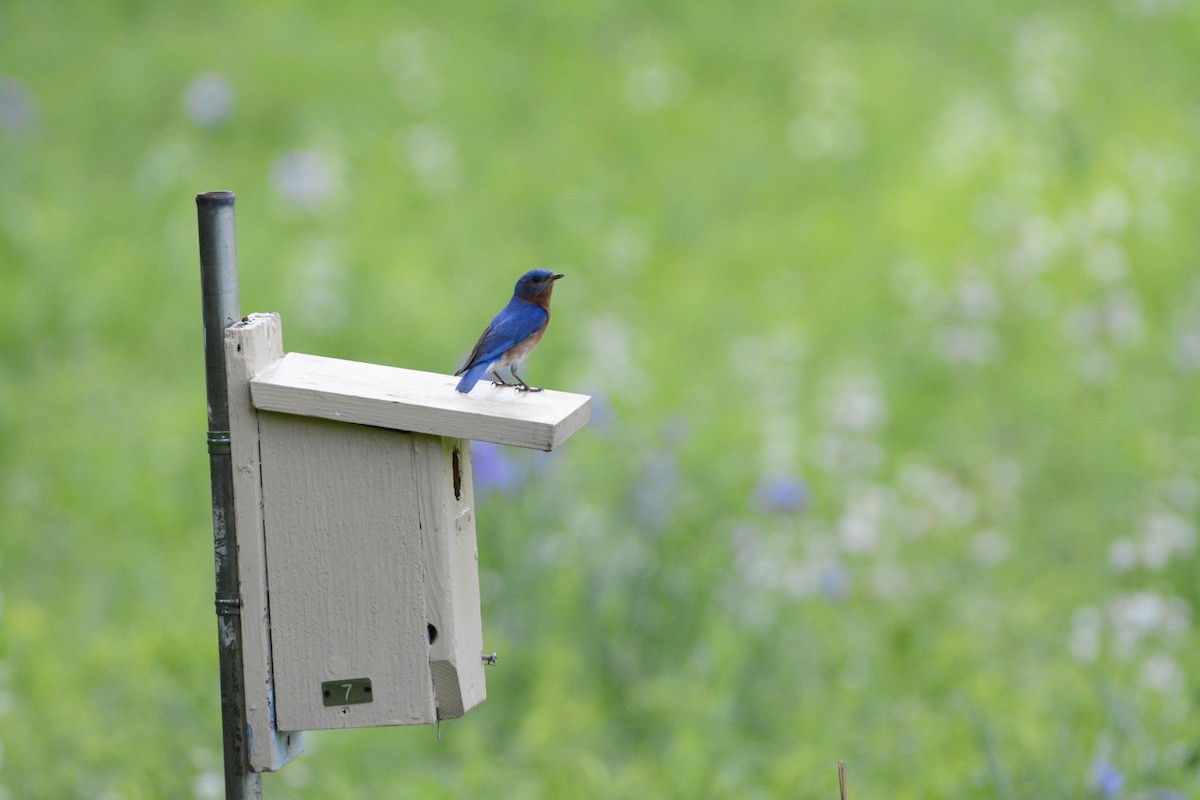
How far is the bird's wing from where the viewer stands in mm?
1816

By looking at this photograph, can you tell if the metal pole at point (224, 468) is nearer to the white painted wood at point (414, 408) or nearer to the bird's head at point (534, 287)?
the white painted wood at point (414, 408)

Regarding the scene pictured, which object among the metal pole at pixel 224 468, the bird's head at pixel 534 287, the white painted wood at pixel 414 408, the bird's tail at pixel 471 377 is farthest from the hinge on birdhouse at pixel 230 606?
the bird's head at pixel 534 287

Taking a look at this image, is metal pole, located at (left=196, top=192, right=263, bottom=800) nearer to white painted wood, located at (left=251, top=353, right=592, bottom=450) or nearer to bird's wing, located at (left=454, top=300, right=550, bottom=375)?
white painted wood, located at (left=251, top=353, right=592, bottom=450)

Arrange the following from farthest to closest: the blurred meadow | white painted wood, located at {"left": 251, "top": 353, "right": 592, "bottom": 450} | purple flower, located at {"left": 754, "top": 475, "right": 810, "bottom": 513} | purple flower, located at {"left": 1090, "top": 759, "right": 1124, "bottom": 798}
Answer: purple flower, located at {"left": 754, "top": 475, "right": 810, "bottom": 513}
the blurred meadow
purple flower, located at {"left": 1090, "top": 759, "right": 1124, "bottom": 798}
white painted wood, located at {"left": 251, "top": 353, "right": 592, "bottom": 450}

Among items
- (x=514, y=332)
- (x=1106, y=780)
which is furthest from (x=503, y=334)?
(x=1106, y=780)

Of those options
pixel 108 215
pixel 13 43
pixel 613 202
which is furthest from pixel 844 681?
pixel 13 43

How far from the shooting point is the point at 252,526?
5.94 feet

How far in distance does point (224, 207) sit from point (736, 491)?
3197 mm

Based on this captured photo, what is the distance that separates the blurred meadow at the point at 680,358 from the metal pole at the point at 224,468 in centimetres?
132

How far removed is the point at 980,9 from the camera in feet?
28.3

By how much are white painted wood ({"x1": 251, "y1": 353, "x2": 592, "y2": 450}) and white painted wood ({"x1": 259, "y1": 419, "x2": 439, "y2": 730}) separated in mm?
52

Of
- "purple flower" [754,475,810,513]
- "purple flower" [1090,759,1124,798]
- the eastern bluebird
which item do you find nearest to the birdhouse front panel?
the eastern bluebird

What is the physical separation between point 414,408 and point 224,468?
0.28 meters

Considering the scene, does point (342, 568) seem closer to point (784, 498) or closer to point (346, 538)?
point (346, 538)
